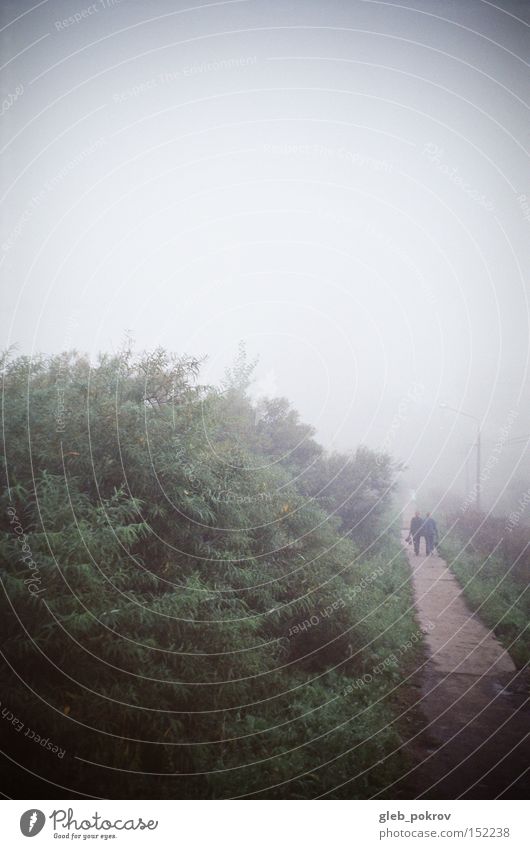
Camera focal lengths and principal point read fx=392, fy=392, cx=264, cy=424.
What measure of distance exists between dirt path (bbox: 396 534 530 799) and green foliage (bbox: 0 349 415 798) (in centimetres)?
46

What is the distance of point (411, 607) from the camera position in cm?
854

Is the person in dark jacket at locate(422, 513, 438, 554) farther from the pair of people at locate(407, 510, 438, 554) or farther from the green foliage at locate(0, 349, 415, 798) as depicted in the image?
the green foliage at locate(0, 349, 415, 798)

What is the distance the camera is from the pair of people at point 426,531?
13.8 meters

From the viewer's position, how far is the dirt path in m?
4.03

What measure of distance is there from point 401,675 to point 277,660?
2202 millimetres

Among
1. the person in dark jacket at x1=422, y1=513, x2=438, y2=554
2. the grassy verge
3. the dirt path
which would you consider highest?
the person in dark jacket at x1=422, y1=513, x2=438, y2=554

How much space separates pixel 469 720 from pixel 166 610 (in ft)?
13.2

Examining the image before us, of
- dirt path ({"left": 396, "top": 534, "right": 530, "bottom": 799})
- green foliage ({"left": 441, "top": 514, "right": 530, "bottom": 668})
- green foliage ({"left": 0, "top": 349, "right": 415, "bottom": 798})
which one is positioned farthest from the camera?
green foliage ({"left": 441, "top": 514, "right": 530, "bottom": 668})

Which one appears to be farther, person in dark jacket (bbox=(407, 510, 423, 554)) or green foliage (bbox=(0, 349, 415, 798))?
person in dark jacket (bbox=(407, 510, 423, 554))

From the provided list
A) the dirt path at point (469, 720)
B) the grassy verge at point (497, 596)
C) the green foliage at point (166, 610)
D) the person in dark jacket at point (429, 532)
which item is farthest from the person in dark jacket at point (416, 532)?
the green foliage at point (166, 610)

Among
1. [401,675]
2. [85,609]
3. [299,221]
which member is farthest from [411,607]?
[299,221]

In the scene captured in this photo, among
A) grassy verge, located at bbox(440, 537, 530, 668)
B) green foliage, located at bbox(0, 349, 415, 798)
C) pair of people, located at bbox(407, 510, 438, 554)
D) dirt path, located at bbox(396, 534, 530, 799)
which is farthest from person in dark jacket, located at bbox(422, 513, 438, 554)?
green foliage, located at bbox(0, 349, 415, 798)

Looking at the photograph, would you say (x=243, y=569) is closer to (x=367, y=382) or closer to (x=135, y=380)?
(x=135, y=380)

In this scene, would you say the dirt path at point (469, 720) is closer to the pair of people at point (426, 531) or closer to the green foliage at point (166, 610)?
the green foliage at point (166, 610)
